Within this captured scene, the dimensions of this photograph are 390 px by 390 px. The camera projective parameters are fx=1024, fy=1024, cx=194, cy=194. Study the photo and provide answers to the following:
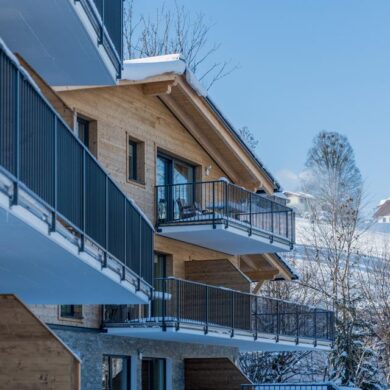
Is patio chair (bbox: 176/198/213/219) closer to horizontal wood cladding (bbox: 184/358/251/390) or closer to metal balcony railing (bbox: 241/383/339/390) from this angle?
horizontal wood cladding (bbox: 184/358/251/390)

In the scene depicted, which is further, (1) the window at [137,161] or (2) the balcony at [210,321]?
(1) the window at [137,161]

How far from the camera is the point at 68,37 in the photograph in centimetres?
1338

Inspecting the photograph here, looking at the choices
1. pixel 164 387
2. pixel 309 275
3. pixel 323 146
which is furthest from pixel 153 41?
pixel 323 146

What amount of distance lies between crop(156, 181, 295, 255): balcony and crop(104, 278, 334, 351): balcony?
1.43m

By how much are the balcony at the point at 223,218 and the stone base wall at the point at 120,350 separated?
269 cm

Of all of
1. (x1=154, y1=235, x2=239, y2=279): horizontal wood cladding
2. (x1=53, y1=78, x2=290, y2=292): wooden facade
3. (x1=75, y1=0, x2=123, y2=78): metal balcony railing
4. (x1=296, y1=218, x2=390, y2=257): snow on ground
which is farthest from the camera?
(x1=296, y1=218, x2=390, y2=257): snow on ground

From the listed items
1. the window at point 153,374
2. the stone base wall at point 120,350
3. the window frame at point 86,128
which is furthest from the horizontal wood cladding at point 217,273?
the window frame at point 86,128

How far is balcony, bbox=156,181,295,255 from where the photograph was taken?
80.0 feet

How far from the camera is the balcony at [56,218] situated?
Result: 9320 millimetres

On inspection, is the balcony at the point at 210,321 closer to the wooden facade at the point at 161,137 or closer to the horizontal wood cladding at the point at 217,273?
the horizontal wood cladding at the point at 217,273

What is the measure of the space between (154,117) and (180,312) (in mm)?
4669

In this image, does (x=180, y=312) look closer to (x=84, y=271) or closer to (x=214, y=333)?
(x=214, y=333)

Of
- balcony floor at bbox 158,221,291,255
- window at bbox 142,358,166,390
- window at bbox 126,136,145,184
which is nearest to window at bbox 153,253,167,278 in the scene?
→ balcony floor at bbox 158,221,291,255

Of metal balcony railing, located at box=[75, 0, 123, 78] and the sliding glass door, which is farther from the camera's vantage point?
the sliding glass door
